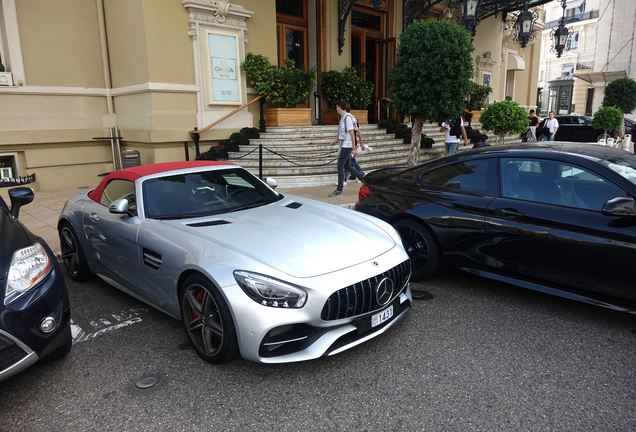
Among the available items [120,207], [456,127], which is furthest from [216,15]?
[120,207]

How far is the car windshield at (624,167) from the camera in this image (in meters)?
3.78

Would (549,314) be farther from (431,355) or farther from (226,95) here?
(226,95)

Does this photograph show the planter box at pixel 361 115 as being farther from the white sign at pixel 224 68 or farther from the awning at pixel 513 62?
Answer: the awning at pixel 513 62

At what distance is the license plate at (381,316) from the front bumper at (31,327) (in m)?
2.06

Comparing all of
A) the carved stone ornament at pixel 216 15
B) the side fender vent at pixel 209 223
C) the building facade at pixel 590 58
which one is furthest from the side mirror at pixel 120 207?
the building facade at pixel 590 58

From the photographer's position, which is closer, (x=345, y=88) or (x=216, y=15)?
(x=216, y=15)

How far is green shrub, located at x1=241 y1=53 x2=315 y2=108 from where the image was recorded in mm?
12000

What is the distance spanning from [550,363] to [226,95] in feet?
33.7

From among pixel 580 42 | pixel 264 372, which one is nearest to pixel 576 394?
pixel 264 372

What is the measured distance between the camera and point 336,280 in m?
3.04

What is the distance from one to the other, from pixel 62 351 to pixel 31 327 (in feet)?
1.78

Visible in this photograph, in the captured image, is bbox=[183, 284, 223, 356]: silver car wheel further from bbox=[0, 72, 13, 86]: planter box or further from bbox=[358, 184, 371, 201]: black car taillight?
bbox=[0, 72, 13, 86]: planter box

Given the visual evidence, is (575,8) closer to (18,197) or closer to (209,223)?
(209,223)

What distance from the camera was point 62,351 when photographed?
322cm
